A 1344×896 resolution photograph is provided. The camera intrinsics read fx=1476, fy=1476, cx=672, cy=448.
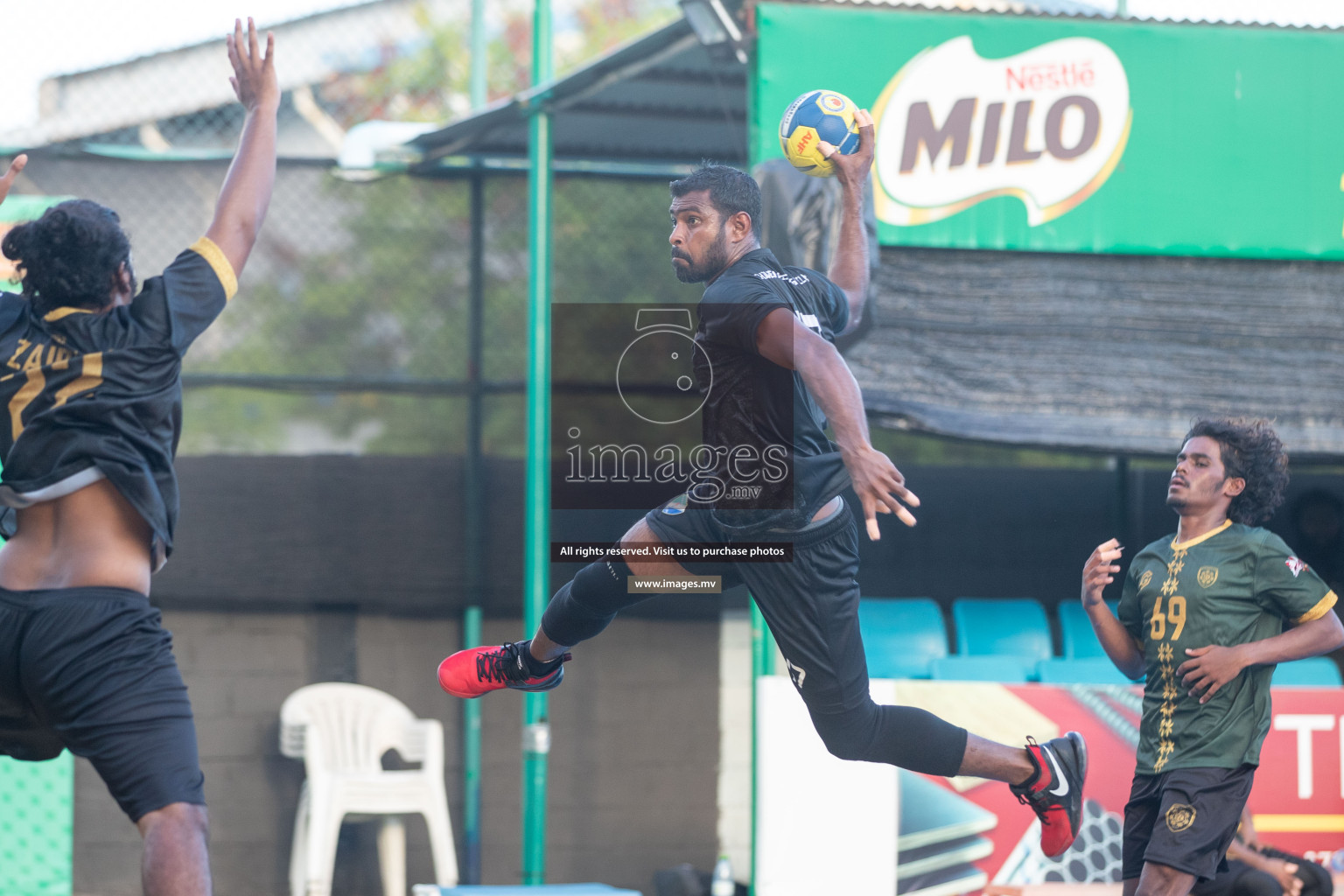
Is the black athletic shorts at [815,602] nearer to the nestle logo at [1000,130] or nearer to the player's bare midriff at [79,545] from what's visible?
the player's bare midriff at [79,545]

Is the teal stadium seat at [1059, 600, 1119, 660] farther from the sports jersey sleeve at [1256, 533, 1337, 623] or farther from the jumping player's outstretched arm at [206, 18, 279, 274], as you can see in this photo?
the jumping player's outstretched arm at [206, 18, 279, 274]

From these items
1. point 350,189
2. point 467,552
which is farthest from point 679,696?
point 350,189

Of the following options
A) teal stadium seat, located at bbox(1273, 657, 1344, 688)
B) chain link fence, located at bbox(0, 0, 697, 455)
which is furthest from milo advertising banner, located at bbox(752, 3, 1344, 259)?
teal stadium seat, located at bbox(1273, 657, 1344, 688)

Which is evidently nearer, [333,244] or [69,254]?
[69,254]

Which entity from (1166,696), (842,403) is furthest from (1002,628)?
(842,403)

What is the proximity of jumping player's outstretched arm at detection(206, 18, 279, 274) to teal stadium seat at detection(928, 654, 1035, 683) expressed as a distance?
461cm

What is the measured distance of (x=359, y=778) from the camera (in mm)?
7711

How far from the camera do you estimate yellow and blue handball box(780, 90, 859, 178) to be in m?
4.67

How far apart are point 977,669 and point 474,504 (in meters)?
3.00

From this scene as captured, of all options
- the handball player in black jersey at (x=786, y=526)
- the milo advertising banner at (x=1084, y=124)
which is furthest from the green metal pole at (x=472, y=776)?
the handball player in black jersey at (x=786, y=526)

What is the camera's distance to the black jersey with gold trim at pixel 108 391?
3.76 m

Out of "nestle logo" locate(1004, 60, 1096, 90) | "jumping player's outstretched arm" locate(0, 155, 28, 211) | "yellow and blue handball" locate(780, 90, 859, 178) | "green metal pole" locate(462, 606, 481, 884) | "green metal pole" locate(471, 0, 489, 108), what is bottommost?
"green metal pole" locate(462, 606, 481, 884)

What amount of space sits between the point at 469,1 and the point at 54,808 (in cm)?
511

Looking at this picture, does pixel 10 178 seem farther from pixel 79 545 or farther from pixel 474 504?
pixel 474 504
